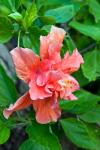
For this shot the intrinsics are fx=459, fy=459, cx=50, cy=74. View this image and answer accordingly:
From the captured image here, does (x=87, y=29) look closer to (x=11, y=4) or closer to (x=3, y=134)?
(x=11, y=4)

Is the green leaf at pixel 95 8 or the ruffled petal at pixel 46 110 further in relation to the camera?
the green leaf at pixel 95 8

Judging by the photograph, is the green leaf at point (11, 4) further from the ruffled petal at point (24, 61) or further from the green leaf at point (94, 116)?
the green leaf at point (94, 116)

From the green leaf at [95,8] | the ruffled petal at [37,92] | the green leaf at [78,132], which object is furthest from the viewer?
the green leaf at [95,8]

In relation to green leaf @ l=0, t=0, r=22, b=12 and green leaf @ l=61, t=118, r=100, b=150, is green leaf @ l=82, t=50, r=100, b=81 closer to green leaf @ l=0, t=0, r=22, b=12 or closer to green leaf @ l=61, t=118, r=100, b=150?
green leaf @ l=61, t=118, r=100, b=150

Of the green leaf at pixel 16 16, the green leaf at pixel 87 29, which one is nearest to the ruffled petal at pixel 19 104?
the green leaf at pixel 16 16

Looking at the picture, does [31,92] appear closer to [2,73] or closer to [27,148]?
[2,73]

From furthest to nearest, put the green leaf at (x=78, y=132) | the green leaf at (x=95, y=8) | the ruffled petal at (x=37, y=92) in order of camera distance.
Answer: the green leaf at (x=95, y=8) → the green leaf at (x=78, y=132) → the ruffled petal at (x=37, y=92)

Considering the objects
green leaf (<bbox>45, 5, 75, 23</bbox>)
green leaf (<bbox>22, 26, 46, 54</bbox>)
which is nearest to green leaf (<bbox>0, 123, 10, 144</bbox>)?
green leaf (<bbox>22, 26, 46, 54</bbox>)
